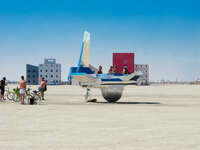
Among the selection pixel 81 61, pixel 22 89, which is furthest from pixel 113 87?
pixel 22 89

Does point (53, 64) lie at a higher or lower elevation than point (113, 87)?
higher

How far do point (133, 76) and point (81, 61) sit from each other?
446 centimetres

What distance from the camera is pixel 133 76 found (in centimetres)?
2258

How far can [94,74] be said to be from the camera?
22.8 meters

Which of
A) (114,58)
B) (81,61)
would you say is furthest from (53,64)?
(81,61)
